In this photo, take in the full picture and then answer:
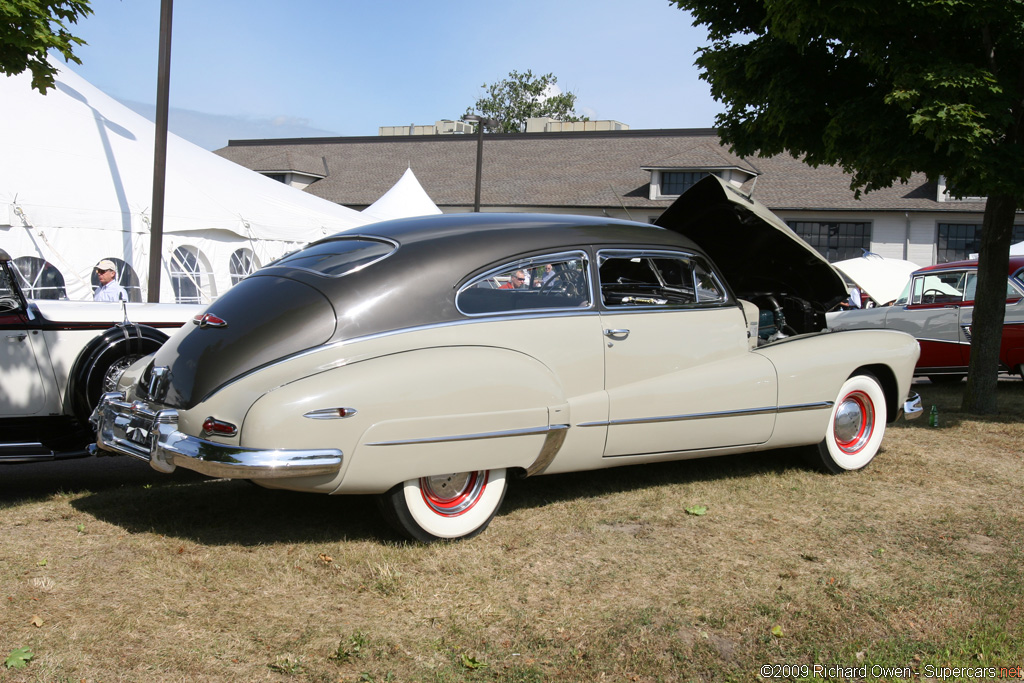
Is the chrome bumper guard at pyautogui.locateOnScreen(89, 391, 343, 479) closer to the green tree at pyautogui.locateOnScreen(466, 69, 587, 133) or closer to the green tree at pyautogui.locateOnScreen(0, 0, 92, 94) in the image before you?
the green tree at pyautogui.locateOnScreen(0, 0, 92, 94)

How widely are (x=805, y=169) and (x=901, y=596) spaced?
34320mm

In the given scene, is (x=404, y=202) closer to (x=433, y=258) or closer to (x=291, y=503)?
(x=291, y=503)

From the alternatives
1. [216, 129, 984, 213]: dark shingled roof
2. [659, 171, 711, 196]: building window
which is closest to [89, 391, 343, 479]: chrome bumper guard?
[216, 129, 984, 213]: dark shingled roof

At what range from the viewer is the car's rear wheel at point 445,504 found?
A: 458 cm

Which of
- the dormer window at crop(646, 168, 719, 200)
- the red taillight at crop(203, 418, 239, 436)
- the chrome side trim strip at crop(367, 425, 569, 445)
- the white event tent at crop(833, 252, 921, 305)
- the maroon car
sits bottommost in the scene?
the chrome side trim strip at crop(367, 425, 569, 445)

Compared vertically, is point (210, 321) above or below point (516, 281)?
below

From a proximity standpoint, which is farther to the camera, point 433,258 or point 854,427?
point 854,427

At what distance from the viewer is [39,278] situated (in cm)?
1278

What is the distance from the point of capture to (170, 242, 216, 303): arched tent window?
47.6ft

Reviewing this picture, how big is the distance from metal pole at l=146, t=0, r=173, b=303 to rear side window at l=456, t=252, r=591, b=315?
30.2 ft

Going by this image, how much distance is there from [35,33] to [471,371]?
12.2 ft

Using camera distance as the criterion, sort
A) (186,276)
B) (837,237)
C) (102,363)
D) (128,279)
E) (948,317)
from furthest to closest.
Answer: (837,237) < (186,276) < (128,279) < (948,317) < (102,363)

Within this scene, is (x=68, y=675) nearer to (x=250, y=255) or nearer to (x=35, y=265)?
(x=35, y=265)

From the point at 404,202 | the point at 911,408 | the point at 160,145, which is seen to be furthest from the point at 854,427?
the point at 404,202
